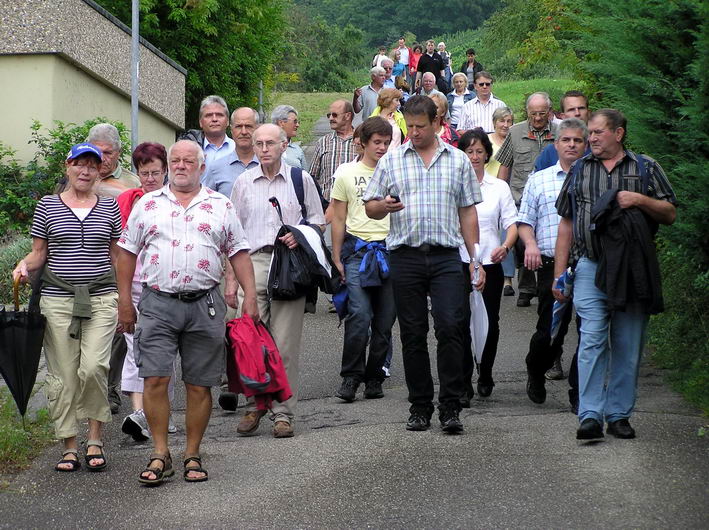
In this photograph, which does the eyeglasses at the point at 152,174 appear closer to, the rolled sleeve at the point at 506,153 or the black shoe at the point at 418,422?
the black shoe at the point at 418,422

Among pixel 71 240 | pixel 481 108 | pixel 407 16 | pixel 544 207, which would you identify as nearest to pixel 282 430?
pixel 71 240

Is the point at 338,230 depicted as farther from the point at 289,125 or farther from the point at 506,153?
the point at 506,153

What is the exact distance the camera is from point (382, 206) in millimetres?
7605

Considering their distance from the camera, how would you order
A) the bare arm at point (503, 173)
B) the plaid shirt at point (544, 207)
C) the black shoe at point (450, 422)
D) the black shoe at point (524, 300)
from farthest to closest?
the black shoe at point (524, 300) < the bare arm at point (503, 173) < the plaid shirt at point (544, 207) < the black shoe at point (450, 422)

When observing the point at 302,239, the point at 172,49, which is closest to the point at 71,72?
the point at 172,49

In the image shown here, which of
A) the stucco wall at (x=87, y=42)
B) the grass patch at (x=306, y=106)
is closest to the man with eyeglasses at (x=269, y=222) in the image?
the stucco wall at (x=87, y=42)

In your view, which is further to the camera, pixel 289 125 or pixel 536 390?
pixel 289 125

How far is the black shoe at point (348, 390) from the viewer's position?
9109mm

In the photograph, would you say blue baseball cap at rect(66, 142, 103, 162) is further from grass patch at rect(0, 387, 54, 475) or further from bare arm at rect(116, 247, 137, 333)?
grass patch at rect(0, 387, 54, 475)

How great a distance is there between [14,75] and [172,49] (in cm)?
649

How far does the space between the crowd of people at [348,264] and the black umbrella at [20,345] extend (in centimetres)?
12

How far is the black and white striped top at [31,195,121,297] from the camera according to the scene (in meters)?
7.30

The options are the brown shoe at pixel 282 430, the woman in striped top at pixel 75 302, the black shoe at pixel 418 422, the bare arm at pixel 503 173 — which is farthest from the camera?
the bare arm at pixel 503 173

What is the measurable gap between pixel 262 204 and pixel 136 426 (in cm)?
168
